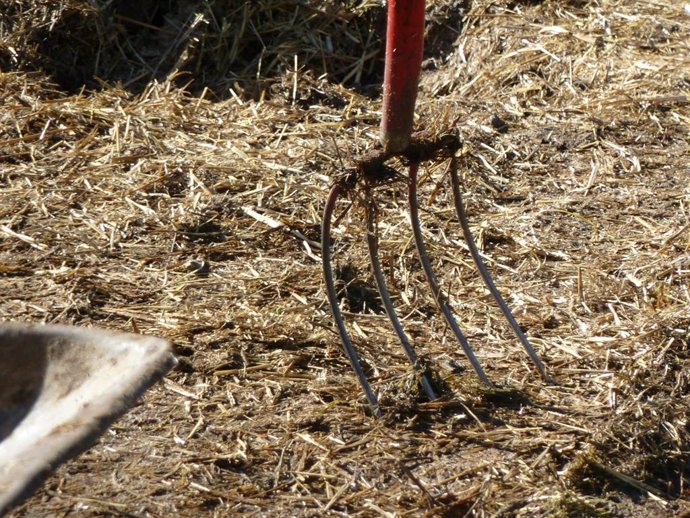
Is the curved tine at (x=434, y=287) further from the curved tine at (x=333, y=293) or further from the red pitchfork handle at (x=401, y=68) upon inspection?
the curved tine at (x=333, y=293)

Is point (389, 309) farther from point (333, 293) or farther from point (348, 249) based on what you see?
point (348, 249)

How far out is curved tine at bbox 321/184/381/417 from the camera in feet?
10.5

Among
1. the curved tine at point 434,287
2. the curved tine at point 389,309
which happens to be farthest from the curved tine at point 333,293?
the curved tine at point 434,287

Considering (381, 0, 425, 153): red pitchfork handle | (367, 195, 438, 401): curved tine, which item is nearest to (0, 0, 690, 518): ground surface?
(367, 195, 438, 401): curved tine

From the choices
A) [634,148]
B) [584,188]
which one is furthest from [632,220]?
[634,148]

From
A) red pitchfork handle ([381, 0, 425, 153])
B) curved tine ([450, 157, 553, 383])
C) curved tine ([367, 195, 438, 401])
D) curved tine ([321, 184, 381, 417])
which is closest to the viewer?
red pitchfork handle ([381, 0, 425, 153])

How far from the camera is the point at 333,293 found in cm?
325

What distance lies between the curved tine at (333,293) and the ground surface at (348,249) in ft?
0.24

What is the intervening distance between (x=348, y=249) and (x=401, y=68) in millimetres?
1207

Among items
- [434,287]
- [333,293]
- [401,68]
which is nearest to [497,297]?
[434,287]

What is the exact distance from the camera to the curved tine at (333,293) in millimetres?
3215

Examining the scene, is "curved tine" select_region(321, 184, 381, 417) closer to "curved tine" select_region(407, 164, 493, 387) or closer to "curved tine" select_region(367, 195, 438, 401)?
"curved tine" select_region(367, 195, 438, 401)

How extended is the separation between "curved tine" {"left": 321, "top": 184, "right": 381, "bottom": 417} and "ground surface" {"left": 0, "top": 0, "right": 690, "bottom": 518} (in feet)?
0.24

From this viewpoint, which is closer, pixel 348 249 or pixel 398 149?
pixel 398 149
